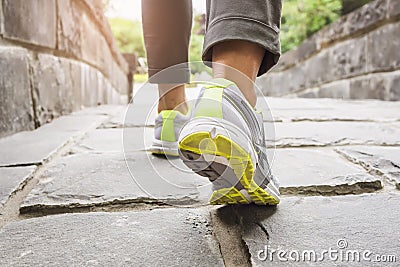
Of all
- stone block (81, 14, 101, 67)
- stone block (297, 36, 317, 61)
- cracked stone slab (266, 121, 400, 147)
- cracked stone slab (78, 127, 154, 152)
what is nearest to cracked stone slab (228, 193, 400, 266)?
cracked stone slab (266, 121, 400, 147)

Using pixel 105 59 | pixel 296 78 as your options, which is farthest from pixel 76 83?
pixel 296 78

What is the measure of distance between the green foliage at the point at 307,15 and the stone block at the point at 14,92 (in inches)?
136

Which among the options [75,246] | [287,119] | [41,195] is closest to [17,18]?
[41,195]

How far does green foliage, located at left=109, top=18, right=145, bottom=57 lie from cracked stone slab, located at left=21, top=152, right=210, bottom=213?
8343 millimetres

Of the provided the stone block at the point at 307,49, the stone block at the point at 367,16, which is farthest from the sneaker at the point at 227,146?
the stone block at the point at 307,49

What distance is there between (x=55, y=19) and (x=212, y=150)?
1542mm

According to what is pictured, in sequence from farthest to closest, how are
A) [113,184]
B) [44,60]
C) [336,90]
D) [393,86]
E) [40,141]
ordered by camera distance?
[336,90], [393,86], [44,60], [40,141], [113,184]

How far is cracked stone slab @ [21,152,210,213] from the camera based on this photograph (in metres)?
0.75

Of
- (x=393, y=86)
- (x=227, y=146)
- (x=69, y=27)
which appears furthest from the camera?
(x=393, y=86)

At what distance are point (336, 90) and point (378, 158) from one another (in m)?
2.71

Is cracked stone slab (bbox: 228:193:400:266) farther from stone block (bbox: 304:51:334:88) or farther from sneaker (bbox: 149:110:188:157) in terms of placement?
stone block (bbox: 304:51:334:88)

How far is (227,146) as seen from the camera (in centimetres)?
53

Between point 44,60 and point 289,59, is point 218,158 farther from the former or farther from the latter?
point 289,59

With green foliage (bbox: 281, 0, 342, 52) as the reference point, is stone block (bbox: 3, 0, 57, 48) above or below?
below
